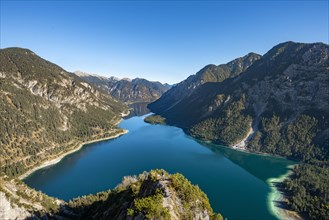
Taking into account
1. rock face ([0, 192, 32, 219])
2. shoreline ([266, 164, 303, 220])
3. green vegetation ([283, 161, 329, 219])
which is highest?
rock face ([0, 192, 32, 219])

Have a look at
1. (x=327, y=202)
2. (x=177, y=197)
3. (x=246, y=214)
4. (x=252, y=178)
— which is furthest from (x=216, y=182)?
(x=177, y=197)

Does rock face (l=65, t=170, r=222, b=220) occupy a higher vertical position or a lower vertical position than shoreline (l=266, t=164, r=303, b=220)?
higher

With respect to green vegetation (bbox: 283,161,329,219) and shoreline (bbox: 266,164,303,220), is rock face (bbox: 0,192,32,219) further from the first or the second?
green vegetation (bbox: 283,161,329,219)

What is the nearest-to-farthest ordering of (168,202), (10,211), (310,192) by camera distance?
1. (168,202)
2. (10,211)
3. (310,192)

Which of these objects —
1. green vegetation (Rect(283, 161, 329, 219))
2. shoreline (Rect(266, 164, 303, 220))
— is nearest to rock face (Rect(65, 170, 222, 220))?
shoreline (Rect(266, 164, 303, 220))

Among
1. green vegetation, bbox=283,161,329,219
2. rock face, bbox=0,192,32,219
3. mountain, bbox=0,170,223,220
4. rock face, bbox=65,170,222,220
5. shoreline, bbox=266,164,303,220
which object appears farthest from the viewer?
shoreline, bbox=266,164,303,220

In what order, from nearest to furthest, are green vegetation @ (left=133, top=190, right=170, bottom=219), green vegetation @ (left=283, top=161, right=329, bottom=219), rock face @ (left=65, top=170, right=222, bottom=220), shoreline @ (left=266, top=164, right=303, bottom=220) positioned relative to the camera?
1. green vegetation @ (left=133, top=190, right=170, bottom=219)
2. rock face @ (left=65, top=170, right=222, bottom=220)
3. green vegetation @ (left=283, top=161, right=329, bottom=219)
4. shoreline @ (left=266, top=164, right=303, bottom=220)

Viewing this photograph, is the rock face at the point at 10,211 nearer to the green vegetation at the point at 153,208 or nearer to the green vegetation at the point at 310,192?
the green vegetation at the point at 153,208

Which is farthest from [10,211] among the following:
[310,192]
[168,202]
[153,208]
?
[310,192]

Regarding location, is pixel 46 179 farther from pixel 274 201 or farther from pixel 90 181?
pixel 274 201

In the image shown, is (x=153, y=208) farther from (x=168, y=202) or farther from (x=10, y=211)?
(x=10, y=211)

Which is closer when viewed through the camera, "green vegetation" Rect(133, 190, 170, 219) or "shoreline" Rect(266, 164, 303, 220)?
"green vegetation" Rect(133, 190, 170, 219)
